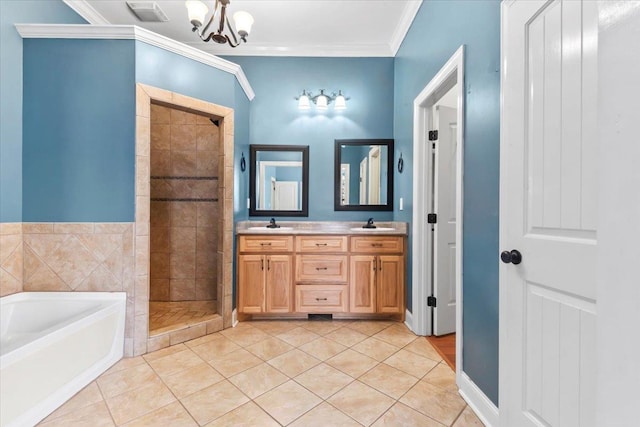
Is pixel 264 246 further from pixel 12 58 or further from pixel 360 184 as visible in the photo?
pixel 12 58

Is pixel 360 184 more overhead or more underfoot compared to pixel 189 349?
more overhead

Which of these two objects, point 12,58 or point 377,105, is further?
point 377,105

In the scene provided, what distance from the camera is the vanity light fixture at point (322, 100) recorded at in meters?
3.07

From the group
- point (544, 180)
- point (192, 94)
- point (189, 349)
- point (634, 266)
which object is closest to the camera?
point (634, 266)

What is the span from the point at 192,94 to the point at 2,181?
1487mm

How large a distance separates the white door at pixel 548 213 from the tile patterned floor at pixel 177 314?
93.0 inches

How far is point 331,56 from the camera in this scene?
319cm

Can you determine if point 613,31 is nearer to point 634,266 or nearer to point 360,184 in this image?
point 634,266

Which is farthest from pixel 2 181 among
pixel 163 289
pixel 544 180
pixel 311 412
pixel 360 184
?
pixel 544 180

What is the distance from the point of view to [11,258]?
6.49 feet

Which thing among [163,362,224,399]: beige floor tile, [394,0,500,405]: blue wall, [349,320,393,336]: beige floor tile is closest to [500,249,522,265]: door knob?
[394,0,500,405]: blue wall

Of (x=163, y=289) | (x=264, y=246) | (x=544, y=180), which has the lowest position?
(x=163, y=289)

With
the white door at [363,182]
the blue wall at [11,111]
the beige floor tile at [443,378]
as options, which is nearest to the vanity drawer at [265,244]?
the white door at [363,182]

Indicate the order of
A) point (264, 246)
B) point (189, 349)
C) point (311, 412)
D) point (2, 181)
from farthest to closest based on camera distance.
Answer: point (264, 246)
point (189, 349)
point (2, 181)
point (311, 412)
